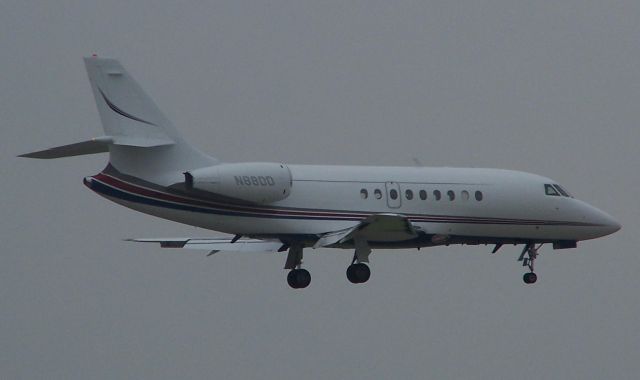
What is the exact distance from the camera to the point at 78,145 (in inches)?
1676

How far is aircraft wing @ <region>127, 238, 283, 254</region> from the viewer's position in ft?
164

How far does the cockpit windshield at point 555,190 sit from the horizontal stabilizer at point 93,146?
11965 millimetres

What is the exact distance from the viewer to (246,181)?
145ft

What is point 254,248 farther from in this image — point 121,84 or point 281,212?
point 121,84

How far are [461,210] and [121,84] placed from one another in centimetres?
1033

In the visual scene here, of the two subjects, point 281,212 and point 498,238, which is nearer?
point 281,212

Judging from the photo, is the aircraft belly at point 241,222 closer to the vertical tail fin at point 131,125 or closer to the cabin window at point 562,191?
the vertical tail fin at point 131,125

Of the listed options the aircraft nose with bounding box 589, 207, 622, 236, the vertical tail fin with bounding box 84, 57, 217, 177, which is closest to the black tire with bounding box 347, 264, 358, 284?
the vertical tail fin with bounding box 84, 57, 217, 177

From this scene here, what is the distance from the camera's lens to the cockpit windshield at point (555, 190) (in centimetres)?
5056

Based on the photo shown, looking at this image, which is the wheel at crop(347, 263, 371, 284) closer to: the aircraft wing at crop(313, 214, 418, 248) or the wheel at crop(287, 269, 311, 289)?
the aircraft wing at crop(313, 214, 418, 248)

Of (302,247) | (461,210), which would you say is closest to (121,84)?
(302,247)

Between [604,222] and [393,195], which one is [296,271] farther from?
[604,222]

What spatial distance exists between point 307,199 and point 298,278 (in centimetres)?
267

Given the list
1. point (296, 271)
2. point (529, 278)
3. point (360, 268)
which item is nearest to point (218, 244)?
point (296, 271)
